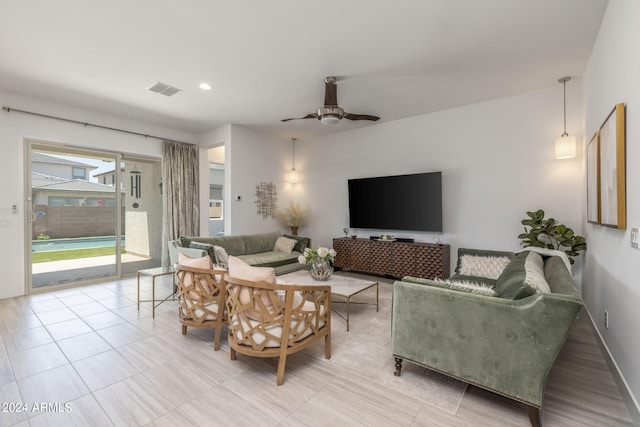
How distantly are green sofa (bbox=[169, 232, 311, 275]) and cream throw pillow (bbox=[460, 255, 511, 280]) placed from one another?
243cm

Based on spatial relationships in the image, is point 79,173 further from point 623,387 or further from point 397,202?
point 623,387

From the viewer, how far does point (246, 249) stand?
502cm

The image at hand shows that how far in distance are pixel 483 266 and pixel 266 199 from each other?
4.23 meters

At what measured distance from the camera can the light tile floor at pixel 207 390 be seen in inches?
68.1

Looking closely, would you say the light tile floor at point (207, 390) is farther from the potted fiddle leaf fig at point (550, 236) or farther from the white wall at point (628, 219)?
the potted fiddle leaf fig at point (550, 236)

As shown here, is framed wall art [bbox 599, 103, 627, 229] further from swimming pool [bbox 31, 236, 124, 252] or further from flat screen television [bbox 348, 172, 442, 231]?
swimming pool [bbox 31, 236, 124, 252]

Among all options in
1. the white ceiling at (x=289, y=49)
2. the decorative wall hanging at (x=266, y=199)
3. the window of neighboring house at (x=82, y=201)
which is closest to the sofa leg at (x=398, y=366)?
the white ceiling at (x=289, y=49)

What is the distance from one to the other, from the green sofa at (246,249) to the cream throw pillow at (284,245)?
0.06 m

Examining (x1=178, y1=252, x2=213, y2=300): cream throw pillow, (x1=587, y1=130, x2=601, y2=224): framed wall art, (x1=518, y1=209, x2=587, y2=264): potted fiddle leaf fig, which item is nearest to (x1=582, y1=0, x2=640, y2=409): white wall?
(x1=587, y1=130, x2=601, y2=224): framed wall art

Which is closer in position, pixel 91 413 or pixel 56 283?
pixel 91 413

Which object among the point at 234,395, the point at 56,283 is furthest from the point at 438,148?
the point at 56,283

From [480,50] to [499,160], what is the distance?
6.28 feet

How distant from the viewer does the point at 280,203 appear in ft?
21.7

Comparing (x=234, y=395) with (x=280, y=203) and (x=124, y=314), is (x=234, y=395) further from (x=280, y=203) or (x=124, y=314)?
(x=280, y=203)
